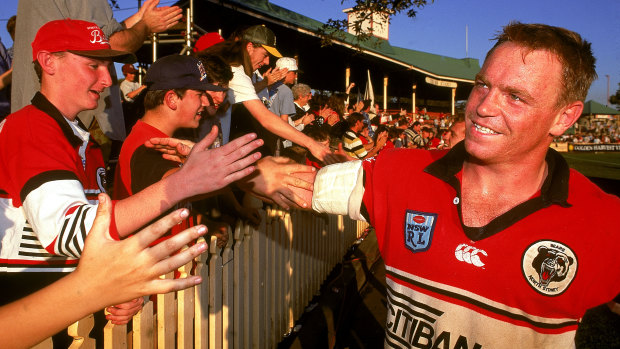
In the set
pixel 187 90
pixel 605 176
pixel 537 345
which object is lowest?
pixel 605 176

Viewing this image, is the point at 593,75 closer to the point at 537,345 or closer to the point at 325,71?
the point at 537,345

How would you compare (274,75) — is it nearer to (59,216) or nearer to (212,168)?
(212,168)

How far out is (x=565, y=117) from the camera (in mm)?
1843

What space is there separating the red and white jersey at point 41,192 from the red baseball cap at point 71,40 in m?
0.27

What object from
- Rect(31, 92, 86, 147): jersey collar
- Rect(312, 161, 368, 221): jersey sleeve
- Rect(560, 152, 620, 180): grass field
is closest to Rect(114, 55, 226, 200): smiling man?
Rect(31, 92, 86, 147): jersey collar

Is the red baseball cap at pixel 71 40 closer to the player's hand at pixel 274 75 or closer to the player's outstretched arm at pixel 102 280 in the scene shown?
the player's outstretched arm at pixel 102 280

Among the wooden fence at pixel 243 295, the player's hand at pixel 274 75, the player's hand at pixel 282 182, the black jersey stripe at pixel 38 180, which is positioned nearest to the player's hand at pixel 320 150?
the player's hand at pixel 282 182

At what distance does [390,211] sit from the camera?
6.52 ft

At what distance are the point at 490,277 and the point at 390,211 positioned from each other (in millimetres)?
523

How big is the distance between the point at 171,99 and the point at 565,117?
244cm

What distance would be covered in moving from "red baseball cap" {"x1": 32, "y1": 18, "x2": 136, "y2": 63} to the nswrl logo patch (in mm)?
1804

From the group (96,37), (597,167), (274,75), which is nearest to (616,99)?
(597,167)

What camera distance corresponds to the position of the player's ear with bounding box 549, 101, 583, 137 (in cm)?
181

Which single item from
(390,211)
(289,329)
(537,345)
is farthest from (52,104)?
(289,329)
